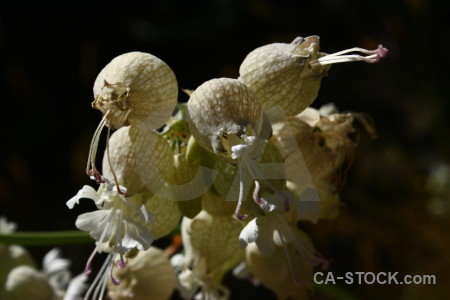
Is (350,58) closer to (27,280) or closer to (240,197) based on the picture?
(240,197)

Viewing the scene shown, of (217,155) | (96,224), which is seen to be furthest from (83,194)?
(217,155)

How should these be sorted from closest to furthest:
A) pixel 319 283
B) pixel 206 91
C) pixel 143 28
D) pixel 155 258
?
pixel 206 91 < pixel 155 258 < pixel 319 283 < pixel 143 28

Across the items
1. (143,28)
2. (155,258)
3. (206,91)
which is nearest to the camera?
(206,91)

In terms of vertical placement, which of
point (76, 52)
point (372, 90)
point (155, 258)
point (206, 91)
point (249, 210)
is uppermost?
point (206, 91)

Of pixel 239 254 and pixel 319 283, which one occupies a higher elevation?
pixel 239 254

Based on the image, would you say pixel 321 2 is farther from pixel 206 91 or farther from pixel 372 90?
pixel 206 91

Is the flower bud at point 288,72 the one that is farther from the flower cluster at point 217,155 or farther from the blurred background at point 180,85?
the blurred background at point 180,85

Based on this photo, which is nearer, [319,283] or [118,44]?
[319,283]

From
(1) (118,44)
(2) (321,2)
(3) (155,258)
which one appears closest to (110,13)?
(1) (118,44)
